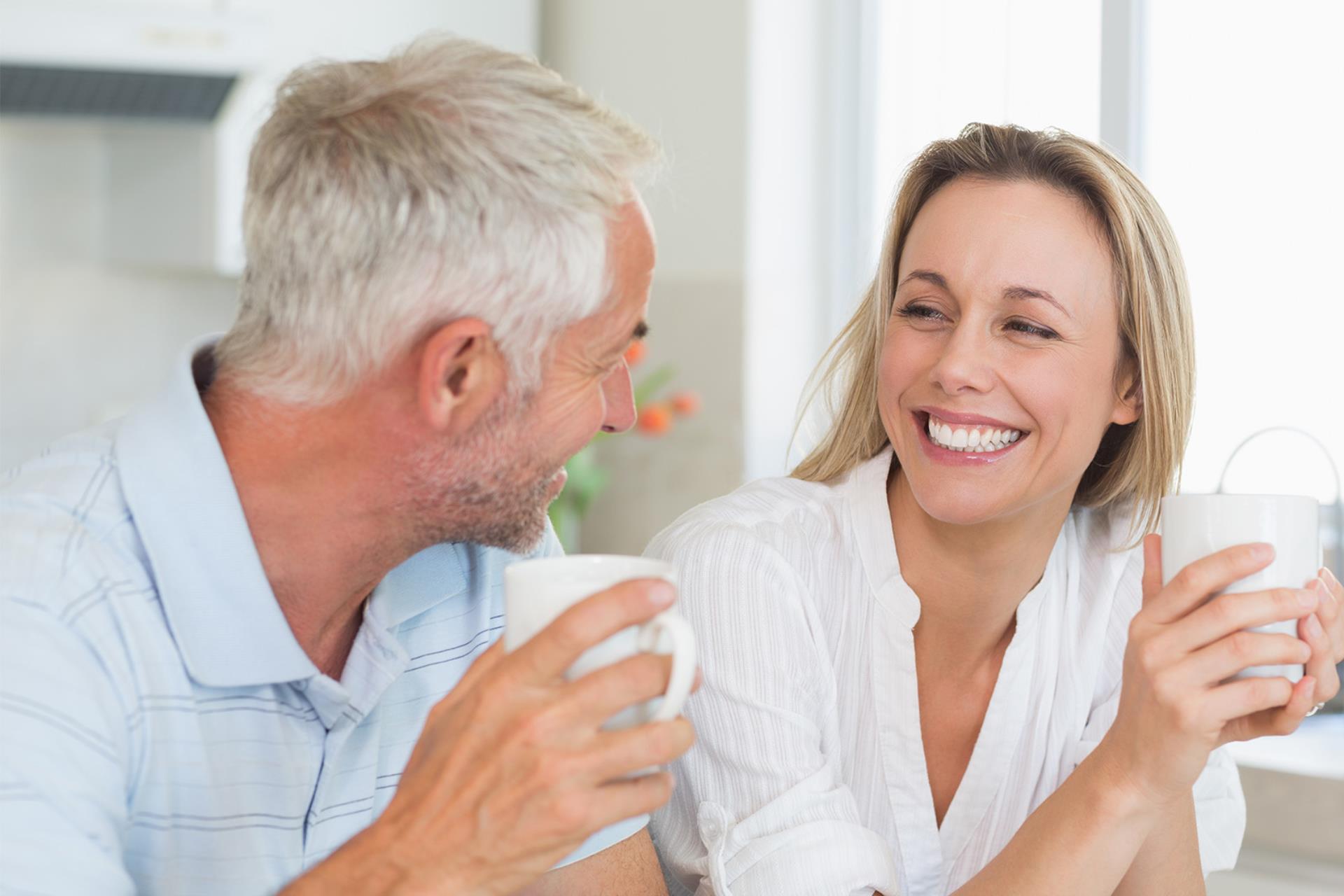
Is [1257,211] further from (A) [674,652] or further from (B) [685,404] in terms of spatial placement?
(A) [674,652]

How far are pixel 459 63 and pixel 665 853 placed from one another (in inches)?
31.1

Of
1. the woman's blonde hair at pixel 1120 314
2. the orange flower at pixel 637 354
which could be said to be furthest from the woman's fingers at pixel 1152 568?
the orange flower at pixel 637 354

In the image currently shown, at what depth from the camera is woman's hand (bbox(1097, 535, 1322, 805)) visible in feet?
3.43

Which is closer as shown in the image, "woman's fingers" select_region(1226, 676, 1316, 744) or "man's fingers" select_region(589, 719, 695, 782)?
"man's fingers" select_region(589, 719, 695, 782)

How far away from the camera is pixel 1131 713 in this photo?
114cm

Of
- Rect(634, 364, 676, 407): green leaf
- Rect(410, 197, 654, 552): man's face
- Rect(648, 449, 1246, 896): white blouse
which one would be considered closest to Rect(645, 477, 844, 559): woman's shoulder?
Rect(648, 449, 1246, 896): white blouse

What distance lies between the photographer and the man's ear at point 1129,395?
1541mm

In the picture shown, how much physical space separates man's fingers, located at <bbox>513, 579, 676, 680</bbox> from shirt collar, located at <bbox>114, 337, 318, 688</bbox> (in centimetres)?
31

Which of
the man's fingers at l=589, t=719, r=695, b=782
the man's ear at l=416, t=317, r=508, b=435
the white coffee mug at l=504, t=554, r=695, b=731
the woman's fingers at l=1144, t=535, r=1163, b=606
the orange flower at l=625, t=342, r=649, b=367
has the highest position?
the man's ear at l=416, t=317, r=508, b=435

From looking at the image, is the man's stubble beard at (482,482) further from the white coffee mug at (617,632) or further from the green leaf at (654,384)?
the green leaf at (654,384)

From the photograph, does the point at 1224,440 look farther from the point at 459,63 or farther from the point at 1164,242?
the point at 459,63

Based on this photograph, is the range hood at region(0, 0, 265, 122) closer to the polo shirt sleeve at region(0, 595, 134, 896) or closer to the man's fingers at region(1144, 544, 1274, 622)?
the polo shirt sleeve at region(0, 595, 134, 896)

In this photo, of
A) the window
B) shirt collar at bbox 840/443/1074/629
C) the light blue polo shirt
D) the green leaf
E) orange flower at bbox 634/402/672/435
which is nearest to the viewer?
the light blue polo shirt

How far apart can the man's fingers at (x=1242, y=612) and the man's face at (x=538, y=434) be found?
0.48m
